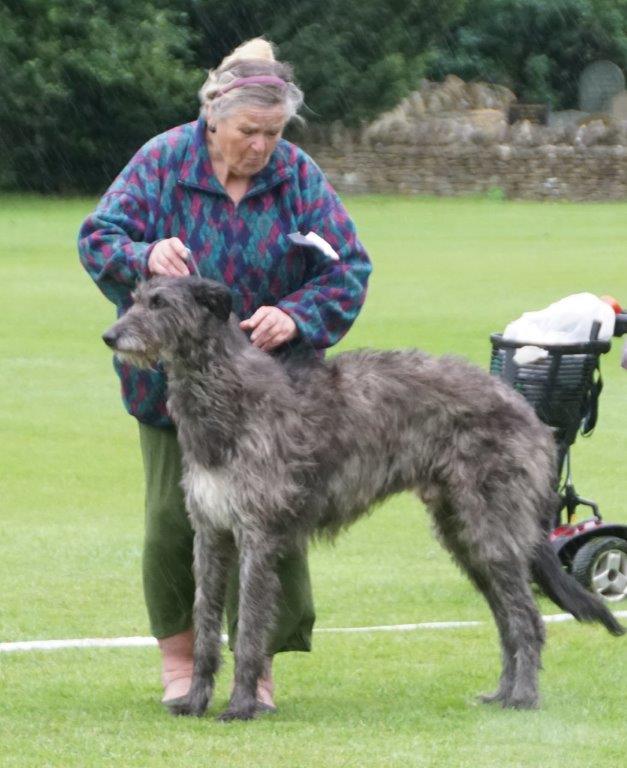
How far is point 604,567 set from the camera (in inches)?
335

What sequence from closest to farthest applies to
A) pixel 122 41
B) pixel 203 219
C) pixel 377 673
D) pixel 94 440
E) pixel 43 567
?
pixel 203 219 < pixel 377 673 < pixel 43 567 < pixel 94 440 < pixel 122 41

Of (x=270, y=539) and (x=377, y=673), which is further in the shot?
(x=377, y=673)

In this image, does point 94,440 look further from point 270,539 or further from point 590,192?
point 590,192

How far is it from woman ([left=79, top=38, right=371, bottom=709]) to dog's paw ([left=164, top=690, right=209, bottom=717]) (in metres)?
0.14

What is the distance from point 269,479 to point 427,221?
2808cm

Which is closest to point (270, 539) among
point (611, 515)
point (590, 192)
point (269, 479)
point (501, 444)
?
point (269, 479)

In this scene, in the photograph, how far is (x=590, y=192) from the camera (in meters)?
39.6

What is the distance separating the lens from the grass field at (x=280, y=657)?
5730 millimetres

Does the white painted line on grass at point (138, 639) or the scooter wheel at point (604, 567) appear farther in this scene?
the scooter wheel at point (604, 567)

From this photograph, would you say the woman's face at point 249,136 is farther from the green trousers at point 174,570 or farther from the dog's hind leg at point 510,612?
the dog's hind leg at point 510,612

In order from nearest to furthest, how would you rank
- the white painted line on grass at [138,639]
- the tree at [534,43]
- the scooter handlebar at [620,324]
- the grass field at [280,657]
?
1. the grass field at [280,657]
2. the white painted line on grass at [138,639]
3. the scooter handlebar at [620,324]
4. the tree at [534,43]

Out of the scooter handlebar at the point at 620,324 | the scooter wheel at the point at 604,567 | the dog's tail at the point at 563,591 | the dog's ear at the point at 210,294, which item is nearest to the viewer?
the dog's ear at the point at 210,294

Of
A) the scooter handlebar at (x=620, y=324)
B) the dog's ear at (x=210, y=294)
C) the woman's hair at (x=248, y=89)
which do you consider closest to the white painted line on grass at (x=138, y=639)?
the scooter handlebar at (x=620, y=324)

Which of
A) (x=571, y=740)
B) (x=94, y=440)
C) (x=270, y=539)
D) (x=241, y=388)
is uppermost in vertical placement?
(x=241, y=388)
